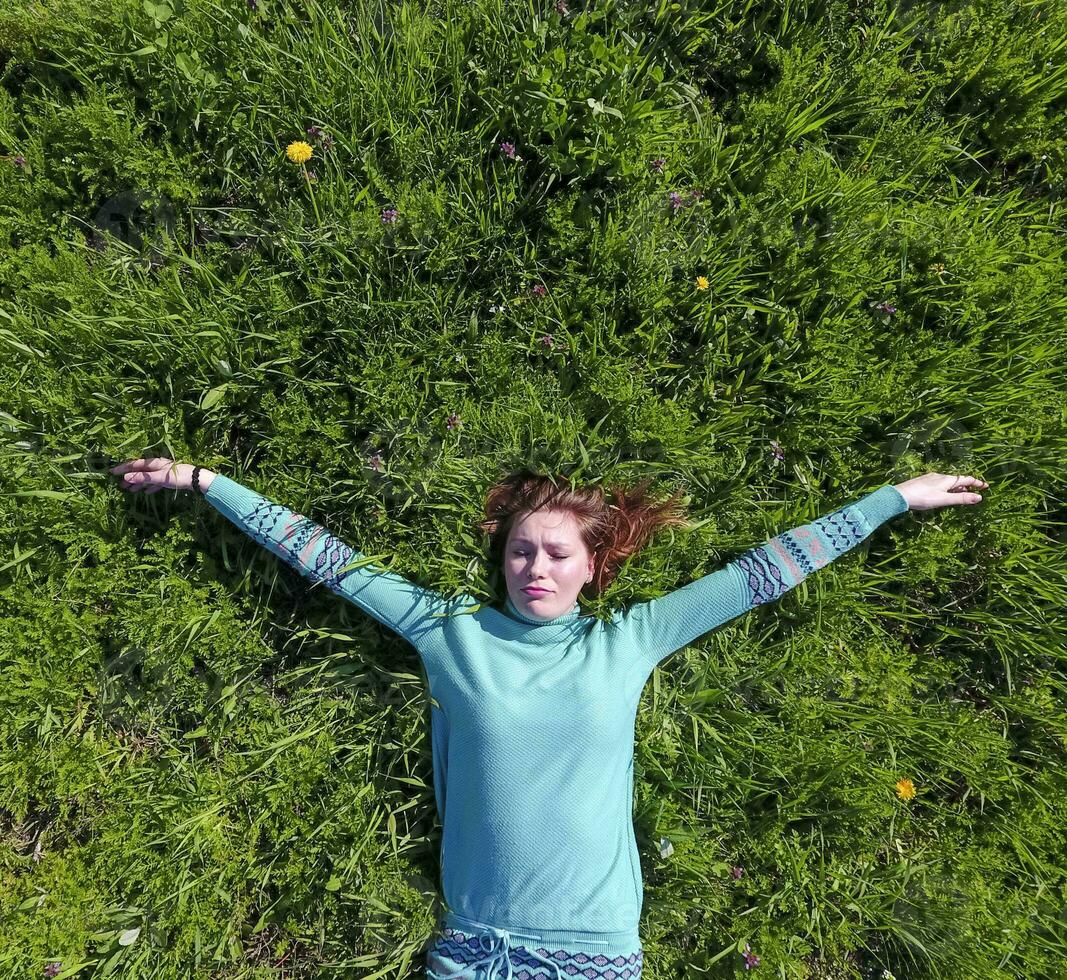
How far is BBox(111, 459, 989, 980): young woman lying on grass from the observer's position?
8.74ft

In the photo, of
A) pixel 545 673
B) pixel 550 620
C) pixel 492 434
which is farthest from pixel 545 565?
pixel 492 434

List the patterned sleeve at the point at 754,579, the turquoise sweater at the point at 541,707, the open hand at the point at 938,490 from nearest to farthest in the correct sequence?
1. the turquoise sweater at the point at 541,707
2. the patterned sleeve at the point at 754,579
3. the open hand at the point at 938,490

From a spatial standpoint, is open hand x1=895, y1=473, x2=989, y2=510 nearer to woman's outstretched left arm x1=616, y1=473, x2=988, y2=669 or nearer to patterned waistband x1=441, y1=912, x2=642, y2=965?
woman's outstretched left arm x1=616, y1=473, x2=988, y2=669

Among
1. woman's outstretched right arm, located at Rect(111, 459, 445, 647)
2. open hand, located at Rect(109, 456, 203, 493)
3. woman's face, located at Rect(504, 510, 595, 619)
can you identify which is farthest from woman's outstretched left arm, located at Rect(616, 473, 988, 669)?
open hand, located at Rect(109, 456, 203, 493)

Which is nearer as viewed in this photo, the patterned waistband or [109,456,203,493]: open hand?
the patterned waistband

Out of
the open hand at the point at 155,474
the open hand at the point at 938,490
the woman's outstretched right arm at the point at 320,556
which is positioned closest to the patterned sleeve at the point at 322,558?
the woman's outstretched right arm at the point at 320,556

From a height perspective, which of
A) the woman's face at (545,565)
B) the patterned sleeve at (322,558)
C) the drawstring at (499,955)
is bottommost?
the drawstring at (499,955)

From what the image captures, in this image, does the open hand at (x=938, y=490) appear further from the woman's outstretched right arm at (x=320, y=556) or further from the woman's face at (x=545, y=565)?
the woman's outstretched right arm at (x=320, y=556)

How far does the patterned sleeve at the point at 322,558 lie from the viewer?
2.86 m

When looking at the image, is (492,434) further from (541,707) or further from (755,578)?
(755,578)

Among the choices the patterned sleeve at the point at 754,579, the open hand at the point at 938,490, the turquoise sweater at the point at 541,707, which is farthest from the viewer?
the open hand at the point at 938,490

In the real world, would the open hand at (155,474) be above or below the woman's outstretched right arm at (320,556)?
below

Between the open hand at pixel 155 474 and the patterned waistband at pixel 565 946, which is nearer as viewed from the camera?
the patterned waistband at pixel 565 946

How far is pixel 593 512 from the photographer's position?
9.85 feet
